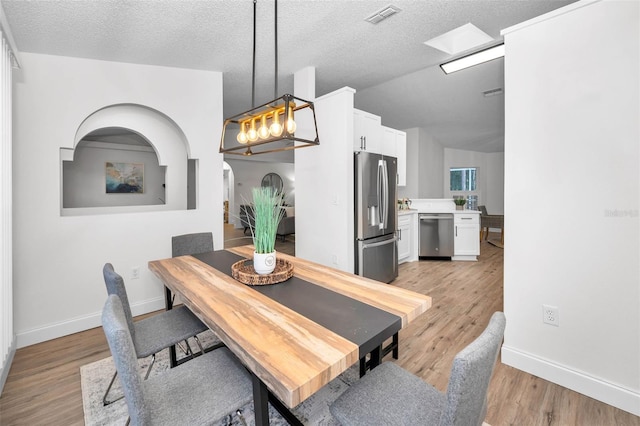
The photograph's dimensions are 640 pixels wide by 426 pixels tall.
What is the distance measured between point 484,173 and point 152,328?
31.8ft

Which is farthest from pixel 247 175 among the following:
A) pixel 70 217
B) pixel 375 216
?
pixel 70 217

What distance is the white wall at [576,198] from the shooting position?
175cm

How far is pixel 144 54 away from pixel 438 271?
4696mm

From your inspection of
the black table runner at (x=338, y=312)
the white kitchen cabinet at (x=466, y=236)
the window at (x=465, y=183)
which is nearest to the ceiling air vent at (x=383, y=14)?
the black table runner at (x=338, y=312)

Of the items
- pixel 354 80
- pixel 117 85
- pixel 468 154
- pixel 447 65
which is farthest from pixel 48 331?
pixel 468 154

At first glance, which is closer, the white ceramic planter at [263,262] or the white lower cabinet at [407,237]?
the white ceramic planter at [263,262]

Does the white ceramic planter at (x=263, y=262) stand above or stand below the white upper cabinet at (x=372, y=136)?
below

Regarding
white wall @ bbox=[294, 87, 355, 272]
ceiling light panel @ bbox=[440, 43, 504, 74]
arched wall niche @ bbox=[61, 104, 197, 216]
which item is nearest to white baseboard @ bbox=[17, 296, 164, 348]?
arched wall niche @ bbox=[61, 104, 197, 216]

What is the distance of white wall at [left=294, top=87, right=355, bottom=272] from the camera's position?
339cm

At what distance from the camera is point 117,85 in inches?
116

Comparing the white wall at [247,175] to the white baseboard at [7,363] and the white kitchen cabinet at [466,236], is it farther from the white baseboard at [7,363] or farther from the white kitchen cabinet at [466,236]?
the white baseboard at [7,363]

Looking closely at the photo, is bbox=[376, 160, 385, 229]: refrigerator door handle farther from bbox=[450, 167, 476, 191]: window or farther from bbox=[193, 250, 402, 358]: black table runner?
bbox=[450, 167, 476, 191]: window

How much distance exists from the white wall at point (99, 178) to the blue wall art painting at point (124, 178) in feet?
0.44

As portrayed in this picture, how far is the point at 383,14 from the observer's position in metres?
2.45
